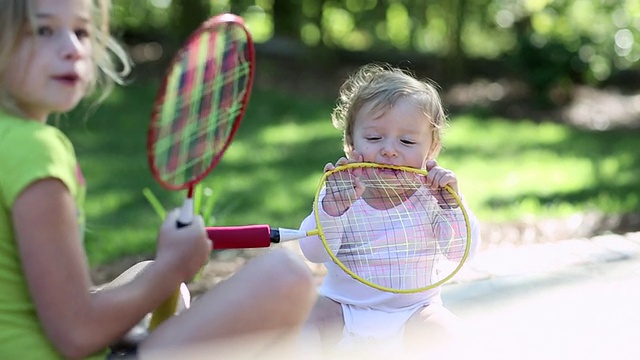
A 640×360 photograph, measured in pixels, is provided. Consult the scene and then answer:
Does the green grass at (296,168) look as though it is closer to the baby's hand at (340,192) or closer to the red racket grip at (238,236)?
the baby's hand at (340,192)

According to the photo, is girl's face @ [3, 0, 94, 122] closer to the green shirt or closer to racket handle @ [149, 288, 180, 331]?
the green shirt

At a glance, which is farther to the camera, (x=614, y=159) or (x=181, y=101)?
(x=614, y=159)

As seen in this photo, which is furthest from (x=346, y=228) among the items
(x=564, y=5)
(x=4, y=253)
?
(x=564, y=5)

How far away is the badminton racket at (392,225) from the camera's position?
2.43 metres

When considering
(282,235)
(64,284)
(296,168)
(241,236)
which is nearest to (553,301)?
(282,235)

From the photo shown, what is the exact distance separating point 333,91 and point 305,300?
677 cm

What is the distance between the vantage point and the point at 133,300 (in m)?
1.74

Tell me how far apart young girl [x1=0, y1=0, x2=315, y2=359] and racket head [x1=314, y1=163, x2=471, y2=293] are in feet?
1.85

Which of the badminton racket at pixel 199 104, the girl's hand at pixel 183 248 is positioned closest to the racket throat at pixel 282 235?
the badminton racket at pixel 199 104

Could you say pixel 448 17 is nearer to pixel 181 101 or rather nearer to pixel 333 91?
pixel 333 91

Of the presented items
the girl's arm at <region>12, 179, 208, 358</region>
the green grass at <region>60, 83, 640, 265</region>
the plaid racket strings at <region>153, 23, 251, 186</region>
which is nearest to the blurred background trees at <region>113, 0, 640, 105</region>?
the green grass at <region>60, 83, 640, 265</region>

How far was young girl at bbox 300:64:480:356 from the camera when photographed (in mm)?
2439

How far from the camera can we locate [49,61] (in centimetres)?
176

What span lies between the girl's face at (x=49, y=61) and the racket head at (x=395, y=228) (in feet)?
2.65
